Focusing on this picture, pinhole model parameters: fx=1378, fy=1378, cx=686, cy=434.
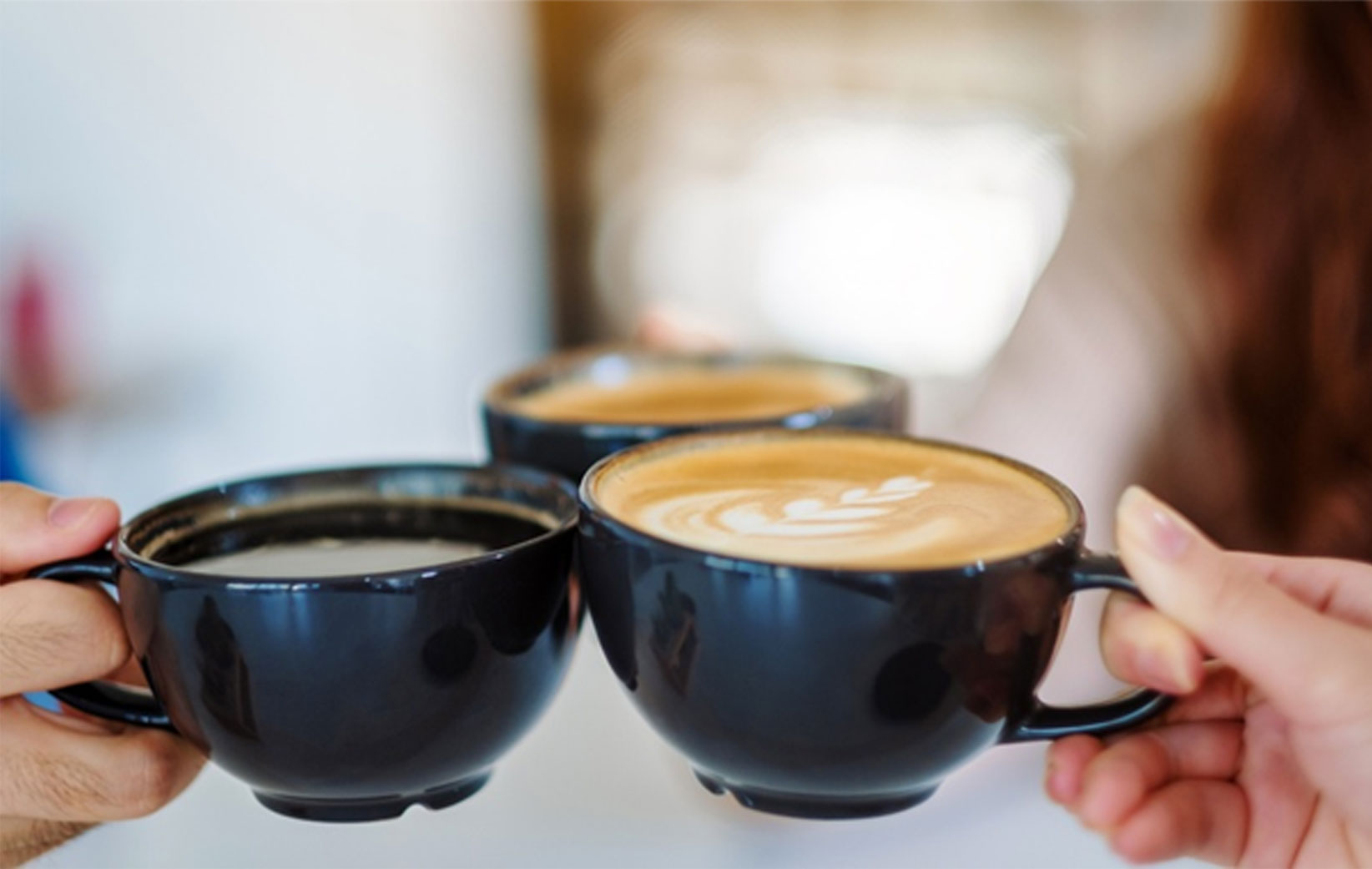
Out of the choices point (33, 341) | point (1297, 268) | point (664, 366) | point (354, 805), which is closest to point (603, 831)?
point (354, 805)

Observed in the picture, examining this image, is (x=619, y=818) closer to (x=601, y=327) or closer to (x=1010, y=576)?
(x=1010, y=576)

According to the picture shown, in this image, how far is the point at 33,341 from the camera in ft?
3.95

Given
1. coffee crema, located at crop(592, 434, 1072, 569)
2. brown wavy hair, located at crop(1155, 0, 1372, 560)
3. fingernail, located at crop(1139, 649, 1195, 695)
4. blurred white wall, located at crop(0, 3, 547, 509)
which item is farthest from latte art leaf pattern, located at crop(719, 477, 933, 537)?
blurred white wall, located at crop(0, 3, 547, 509)

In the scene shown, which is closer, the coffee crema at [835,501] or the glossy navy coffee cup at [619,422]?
the coffee crema at [835,501]

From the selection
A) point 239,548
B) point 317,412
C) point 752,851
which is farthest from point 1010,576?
point 317,412

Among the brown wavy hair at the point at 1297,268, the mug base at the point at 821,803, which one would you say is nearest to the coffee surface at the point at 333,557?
the mug base at the point at 821,803

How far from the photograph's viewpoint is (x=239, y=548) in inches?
22.1

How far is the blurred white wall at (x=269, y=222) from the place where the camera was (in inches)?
49.1

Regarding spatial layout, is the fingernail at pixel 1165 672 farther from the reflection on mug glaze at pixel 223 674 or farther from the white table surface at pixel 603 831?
the reflection on mug glaze at pixel 223 674

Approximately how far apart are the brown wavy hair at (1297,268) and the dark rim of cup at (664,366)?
0.43 m

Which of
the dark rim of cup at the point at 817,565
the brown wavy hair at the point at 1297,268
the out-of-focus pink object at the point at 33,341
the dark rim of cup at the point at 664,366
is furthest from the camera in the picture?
the out-of-focus pink object at the point at 33,341

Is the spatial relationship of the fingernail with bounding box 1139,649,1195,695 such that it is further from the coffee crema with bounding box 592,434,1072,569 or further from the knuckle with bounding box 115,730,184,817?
the knuckle with bounding box 115,730,184,817

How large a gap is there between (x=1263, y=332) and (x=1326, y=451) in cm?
10

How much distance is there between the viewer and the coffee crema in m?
0.45
